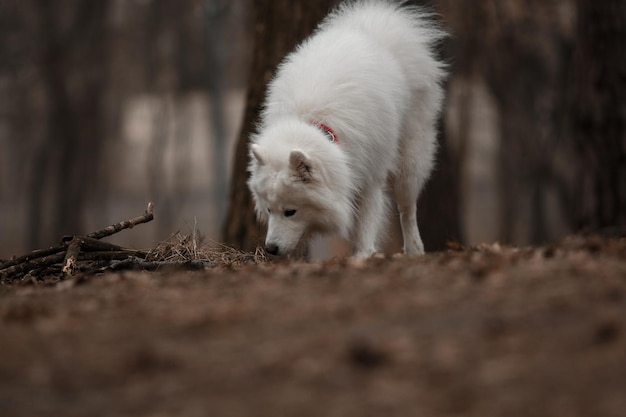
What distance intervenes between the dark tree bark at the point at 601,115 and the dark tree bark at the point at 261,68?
2655mm

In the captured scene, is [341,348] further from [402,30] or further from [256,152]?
[402,30]

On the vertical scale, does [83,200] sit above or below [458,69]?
below

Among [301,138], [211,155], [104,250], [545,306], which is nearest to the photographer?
[545,306]

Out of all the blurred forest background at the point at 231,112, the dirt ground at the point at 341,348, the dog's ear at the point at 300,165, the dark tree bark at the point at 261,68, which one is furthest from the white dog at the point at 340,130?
the dirt ground at the point at 341,348

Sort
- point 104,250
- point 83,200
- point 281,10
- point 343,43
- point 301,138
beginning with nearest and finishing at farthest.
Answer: point 104,250
point 301,138
point 343,43
point 281,10
point 83,200

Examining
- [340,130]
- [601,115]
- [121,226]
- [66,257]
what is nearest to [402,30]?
[340,130]

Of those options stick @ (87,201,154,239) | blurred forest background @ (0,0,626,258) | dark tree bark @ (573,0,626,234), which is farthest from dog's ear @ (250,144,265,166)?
dark tree bark @ (573,0,626,234)

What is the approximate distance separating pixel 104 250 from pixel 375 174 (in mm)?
2380

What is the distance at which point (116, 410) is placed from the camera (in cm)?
337

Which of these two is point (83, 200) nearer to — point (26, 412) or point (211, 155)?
point (211, 155)

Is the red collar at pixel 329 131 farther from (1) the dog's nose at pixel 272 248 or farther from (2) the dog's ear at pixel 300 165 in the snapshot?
(1) the dog's nose at pixel 272 248

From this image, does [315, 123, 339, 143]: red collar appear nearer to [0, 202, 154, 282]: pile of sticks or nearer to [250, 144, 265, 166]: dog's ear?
[250, 144, 265, 166]: dog's ear

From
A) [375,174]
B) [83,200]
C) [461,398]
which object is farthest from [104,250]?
[83,200]

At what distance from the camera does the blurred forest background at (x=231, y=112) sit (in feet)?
32.8
